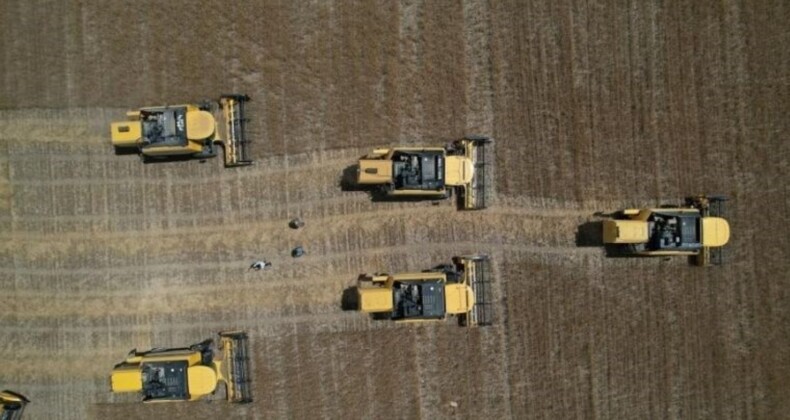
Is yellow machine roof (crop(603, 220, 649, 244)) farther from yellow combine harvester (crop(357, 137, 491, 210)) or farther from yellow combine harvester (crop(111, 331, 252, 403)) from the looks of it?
yellow combine harvester (crop(111, 331, 252, 403))

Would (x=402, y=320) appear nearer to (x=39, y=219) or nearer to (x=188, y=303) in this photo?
(x=188, y=303)

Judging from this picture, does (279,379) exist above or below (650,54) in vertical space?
below

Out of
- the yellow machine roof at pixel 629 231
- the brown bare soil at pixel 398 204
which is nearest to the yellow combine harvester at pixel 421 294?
the brown bare soil at pixel 398 204

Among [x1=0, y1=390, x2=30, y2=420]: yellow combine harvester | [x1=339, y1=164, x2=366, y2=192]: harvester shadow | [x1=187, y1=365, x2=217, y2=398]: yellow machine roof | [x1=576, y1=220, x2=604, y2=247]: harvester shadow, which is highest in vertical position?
[x1=339, y1=164, x2=366, y2=192]: harvester shadow

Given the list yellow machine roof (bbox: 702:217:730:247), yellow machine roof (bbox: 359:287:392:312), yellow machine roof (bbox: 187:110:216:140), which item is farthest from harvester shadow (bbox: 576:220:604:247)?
yellow machine roof (bbox: 187:110:216:140)

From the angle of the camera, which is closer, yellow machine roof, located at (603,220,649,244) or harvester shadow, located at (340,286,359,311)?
yellow machine roof, located at (603,220,649,244)

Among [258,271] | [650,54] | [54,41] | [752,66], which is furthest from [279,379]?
[752,66]

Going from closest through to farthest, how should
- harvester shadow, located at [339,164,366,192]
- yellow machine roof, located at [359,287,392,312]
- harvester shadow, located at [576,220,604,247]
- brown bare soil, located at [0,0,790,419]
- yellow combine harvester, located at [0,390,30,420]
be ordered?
yellow machine roof, located at [359,287,392,312], yellow combine harvester, located at [0,390,30,420], brown bare soil, located at [0,0,790,419], harvester shadow, located at [339,164,366,192], harvester shadow, located at [576,220,604,247]

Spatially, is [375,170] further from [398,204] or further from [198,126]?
[198,126]
